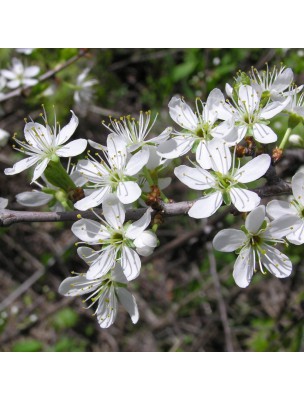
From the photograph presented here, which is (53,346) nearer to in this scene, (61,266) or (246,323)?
(61,266)

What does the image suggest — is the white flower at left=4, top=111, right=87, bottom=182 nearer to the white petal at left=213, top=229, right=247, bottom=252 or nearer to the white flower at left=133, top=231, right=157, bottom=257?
the white flower at left=133, top=231, right=157, bottom=257

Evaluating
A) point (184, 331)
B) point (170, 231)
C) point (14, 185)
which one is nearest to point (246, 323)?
point (184, 331)

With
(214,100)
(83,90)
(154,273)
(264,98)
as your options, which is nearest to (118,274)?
(214,100)

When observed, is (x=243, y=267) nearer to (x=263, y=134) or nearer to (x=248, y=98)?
(x=263, y=134)

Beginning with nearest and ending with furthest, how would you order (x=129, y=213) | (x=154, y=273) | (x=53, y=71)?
(x=129, y=213)
(x=53, y=71)
(x=154, y=273)

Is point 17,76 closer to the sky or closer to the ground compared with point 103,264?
closer to the ground

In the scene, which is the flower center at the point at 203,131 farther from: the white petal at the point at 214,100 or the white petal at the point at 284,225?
the white petal at the point at 284,225
